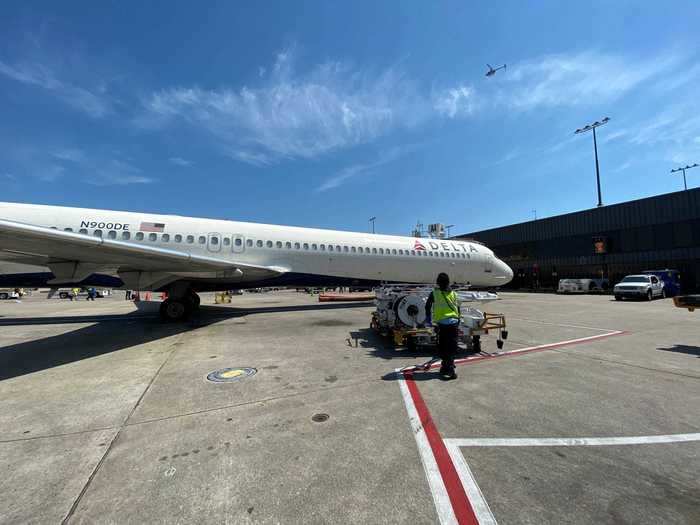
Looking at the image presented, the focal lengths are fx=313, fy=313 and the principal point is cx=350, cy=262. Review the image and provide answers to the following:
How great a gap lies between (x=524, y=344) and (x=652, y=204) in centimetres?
3660

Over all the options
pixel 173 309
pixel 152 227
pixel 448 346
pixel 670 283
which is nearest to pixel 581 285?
pixel 670 283

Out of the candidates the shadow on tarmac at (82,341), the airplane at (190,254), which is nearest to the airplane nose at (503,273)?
the airplane at (190,254)

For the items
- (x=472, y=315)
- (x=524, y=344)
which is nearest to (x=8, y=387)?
(x=472, y=315)

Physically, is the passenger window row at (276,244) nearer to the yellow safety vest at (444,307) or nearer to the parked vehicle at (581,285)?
the yellow safety vest at (444,307)

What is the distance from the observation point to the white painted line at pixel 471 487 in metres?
Result: 2.28

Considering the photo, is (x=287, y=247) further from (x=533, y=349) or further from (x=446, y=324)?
(x=533, y=349)

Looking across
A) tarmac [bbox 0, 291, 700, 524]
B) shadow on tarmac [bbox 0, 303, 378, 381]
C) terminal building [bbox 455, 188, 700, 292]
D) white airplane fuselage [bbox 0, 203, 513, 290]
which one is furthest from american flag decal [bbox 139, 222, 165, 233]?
terminal building [bbox 455, 188, 700, 292]

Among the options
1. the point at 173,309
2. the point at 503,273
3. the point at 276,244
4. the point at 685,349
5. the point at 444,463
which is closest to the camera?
the point at 444,463

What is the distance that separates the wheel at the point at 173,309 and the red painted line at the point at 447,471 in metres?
10.5

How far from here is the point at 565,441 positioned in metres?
3.36

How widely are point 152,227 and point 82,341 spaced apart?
4614 mm

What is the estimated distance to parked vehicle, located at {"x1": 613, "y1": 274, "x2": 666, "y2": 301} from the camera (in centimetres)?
2156

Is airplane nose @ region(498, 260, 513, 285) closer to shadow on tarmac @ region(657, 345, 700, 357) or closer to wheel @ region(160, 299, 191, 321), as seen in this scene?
shadow on tarmac @ region(657, 345, 700, 357)

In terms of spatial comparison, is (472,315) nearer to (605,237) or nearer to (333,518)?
(333,518)
